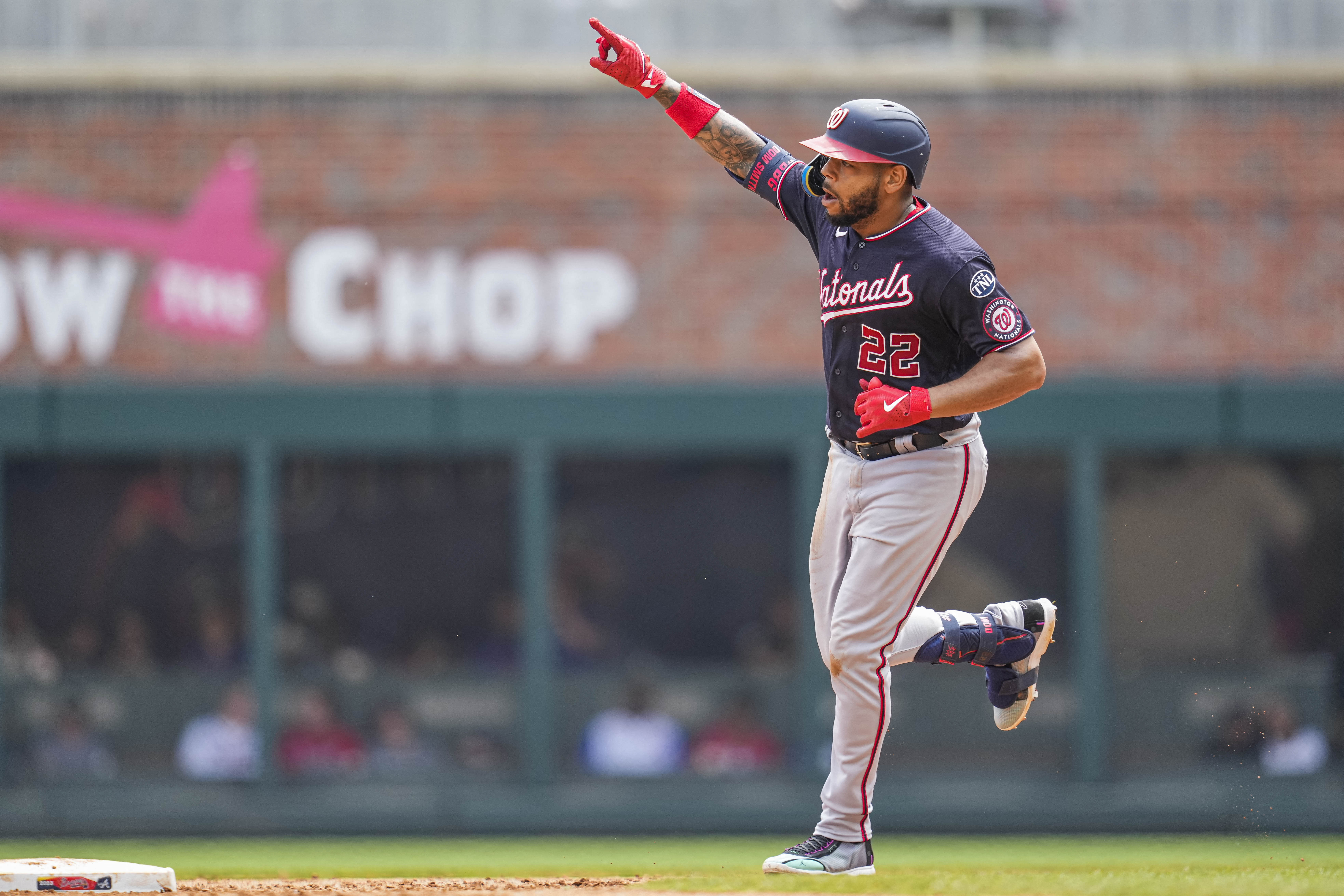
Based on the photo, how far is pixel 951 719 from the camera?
A: 11258mm

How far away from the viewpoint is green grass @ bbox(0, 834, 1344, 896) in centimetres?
481

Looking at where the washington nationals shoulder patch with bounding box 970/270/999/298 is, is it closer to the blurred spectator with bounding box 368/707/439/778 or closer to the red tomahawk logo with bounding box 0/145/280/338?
the blurred spectator with bounding box 368/707/439/778

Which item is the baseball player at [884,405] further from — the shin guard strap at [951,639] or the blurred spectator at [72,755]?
the blurred spectator at [72,755]

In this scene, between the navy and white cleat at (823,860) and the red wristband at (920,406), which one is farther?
the navy and white cleat at (823,860)

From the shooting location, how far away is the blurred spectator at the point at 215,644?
11484 millimetres

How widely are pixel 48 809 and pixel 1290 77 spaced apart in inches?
386

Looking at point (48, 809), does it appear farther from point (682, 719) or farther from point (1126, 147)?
point (1126, 147)

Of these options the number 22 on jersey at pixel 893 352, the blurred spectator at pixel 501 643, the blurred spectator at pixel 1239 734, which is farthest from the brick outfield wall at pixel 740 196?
the number 22 on jersey at pixel 893 352

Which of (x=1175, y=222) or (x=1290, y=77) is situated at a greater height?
(x=1290, y=77)

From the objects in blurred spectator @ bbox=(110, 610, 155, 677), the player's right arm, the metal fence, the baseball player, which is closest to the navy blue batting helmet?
the baseball player

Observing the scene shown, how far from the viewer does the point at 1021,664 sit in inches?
205

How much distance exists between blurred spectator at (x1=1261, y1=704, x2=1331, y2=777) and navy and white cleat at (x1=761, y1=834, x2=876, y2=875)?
708 centimetres

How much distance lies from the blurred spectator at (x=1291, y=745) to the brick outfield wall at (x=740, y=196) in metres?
2.56

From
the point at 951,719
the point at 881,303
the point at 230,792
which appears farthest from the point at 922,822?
the point at 881,303
